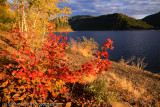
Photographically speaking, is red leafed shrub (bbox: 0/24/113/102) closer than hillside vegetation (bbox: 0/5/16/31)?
Yes

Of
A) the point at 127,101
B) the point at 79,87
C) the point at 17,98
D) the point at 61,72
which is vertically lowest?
the point at 127,101

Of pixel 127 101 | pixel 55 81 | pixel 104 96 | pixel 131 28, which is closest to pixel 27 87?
pixel 55 81

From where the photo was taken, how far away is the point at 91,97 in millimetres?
3787

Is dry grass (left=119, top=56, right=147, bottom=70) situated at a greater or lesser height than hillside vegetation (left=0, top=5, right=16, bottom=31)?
lesser

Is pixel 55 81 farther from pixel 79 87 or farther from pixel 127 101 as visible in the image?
pixel 127 101

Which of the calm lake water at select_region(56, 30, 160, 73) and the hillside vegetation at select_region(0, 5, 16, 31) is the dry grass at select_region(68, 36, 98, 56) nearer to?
the calm lake water at select_region(56, 30, 160, 73)

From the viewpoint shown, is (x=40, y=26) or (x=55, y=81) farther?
(x=40, y=26)

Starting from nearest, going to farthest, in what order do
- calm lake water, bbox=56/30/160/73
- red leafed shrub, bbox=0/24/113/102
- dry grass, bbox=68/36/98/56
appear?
1. red leafed shrub, bbox=0/24/113/102
2. dry grass, bbox=68/36/98/56
3. calm lake water, bbox=56/30/160/73

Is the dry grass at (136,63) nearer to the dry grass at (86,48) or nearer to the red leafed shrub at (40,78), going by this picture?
the dry grass at (86,48)

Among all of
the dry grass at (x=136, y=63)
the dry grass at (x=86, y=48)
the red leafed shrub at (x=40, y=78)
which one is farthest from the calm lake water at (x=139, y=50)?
the red leafed shrub at (x=40, y=78)

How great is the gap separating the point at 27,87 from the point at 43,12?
6136 mm

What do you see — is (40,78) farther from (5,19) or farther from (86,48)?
(5,19)

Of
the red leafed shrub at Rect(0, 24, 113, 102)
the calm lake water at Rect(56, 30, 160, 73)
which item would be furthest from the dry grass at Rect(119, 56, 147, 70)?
the red leafed shrub at Rect(0, 24, 113, 102)

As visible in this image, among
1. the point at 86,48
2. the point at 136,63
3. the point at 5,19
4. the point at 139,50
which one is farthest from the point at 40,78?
the point at 139,50
